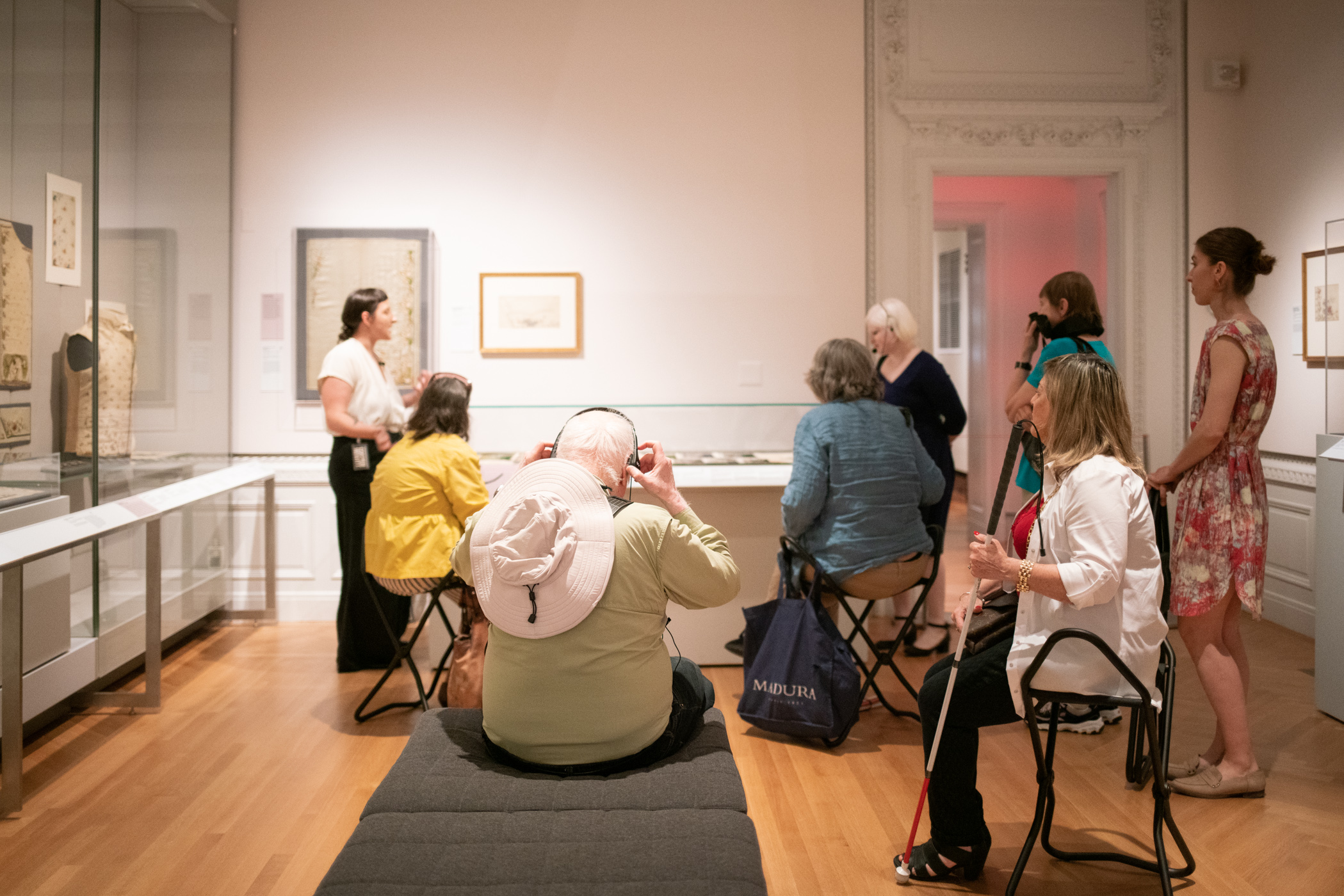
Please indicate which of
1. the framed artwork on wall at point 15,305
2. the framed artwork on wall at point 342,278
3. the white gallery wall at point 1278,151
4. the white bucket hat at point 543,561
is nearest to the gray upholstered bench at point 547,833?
the white bucket hat at point 543,561

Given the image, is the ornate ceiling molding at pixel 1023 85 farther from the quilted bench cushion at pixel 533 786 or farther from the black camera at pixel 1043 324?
the quilted bench cushion at pixel 533 786

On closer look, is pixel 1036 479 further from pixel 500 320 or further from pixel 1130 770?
pixel 500 320

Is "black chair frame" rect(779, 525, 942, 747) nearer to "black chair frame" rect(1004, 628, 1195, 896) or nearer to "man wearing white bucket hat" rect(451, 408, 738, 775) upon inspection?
"black chair frame" rect(1004, 628, 1195, 896)

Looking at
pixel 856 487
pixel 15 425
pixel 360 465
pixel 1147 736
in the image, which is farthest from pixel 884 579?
pixel 15 425

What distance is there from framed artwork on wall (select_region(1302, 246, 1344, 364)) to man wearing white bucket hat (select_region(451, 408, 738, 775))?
3146 millimetres

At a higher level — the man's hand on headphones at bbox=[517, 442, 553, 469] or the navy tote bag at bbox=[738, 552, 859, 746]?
the man's hand on headphones at bbox=[517, 442, 553, 469]

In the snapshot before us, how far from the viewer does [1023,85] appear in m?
5.62

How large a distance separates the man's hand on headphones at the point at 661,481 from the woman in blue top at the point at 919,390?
245 cm

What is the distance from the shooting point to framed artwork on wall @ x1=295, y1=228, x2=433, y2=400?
548 centimetres

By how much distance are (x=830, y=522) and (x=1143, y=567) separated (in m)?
1.39

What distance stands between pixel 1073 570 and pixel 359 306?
3.43 metres

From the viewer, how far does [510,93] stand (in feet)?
18.1

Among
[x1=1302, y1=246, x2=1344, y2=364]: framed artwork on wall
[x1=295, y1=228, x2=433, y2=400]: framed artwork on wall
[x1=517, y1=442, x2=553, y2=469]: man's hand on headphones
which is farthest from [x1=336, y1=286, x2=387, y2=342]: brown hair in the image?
[x1=1302, y1=246, x2=1344, y2=364]: framed artwork on wall

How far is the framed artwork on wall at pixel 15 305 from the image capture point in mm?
3234
